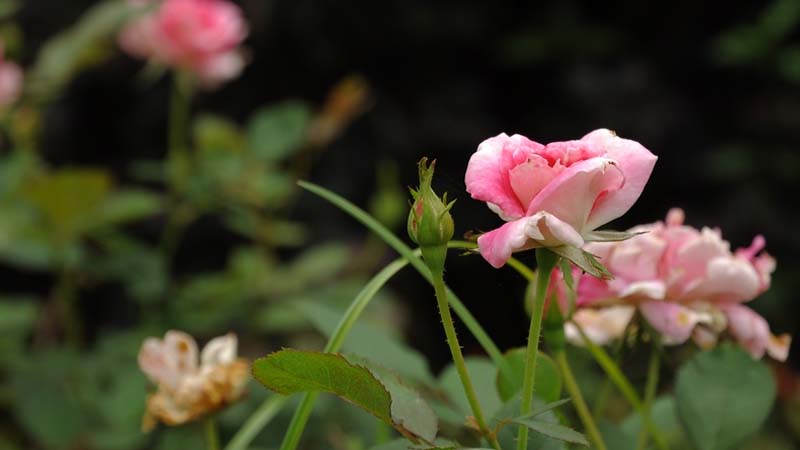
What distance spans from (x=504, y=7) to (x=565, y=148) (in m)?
2.08

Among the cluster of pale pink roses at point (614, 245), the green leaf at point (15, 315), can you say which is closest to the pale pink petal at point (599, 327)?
the cluster of pale pink roses at point (614, 245)

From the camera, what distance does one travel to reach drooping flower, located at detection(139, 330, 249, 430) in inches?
18.2

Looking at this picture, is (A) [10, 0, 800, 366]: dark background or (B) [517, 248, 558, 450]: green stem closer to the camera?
(B) [517, 248, 558, 450]: green stem

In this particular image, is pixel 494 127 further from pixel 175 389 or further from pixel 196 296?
pixel 175 389

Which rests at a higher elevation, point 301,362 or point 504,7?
point 504,7

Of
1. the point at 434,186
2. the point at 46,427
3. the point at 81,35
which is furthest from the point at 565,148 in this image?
the point at 81,35

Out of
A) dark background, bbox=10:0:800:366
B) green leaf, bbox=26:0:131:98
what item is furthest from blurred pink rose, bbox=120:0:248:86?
dark background, bbox=10:0:800:366

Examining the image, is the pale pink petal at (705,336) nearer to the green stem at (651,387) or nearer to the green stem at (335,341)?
the green stem at (651,387)

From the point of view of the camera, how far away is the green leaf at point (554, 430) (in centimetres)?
31

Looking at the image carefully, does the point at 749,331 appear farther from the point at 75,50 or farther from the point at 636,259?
the point at 75,50

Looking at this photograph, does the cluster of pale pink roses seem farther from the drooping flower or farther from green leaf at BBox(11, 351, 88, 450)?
green leaf at BBox(11, 351, 88, 450)

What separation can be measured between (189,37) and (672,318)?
101 cm

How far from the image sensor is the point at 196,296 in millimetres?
1286

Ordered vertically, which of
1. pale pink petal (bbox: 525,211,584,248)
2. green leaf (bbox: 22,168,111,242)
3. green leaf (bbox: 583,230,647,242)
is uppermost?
green leaf (bbox: 22,168,111,242)
